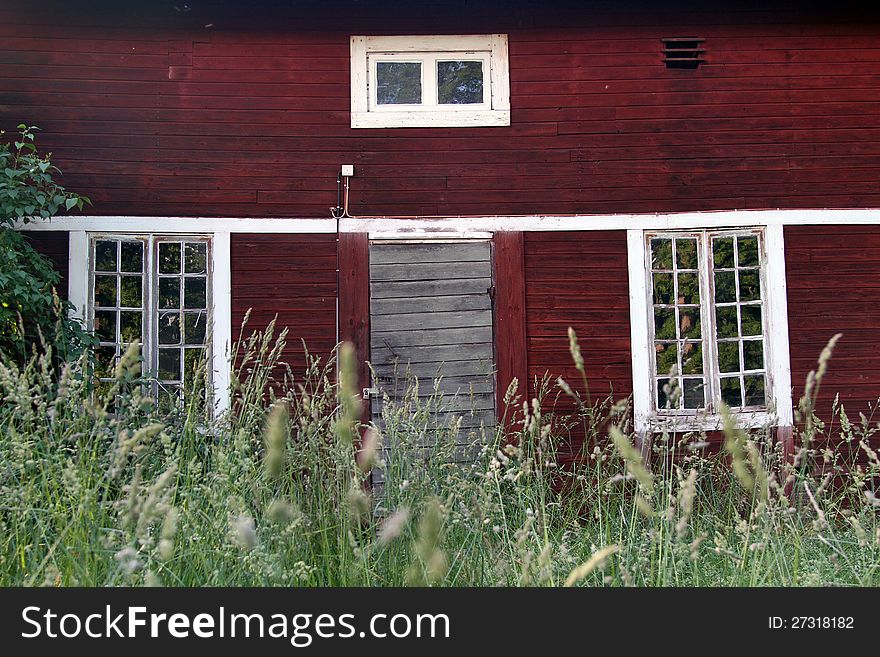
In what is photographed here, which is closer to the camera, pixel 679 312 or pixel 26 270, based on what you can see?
pixel 26 270

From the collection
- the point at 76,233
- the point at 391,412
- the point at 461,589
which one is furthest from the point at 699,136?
the point at 461,589

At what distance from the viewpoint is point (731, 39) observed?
713 cm

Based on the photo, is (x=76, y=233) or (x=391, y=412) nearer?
(x=391, y=412)

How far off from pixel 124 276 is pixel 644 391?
4459 mm

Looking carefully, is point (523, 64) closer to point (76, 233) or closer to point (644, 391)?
point (644, 391)

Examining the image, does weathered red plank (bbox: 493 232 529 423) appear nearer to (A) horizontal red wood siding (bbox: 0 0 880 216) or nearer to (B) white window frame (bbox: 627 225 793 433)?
(A) horizontal red wood siding (bbox: 0 0 880 216)

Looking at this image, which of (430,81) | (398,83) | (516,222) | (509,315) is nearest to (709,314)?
(509,315)

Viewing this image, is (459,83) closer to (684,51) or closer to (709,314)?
(684,51)

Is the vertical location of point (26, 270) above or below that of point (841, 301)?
above

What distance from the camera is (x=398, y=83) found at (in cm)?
704

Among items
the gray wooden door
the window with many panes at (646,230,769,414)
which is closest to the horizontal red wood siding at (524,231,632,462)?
the window with many panes at (646,230,769,414)

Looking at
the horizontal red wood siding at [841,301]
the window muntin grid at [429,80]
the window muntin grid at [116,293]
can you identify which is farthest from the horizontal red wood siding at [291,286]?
the horizontal red wood siding at [841,301]

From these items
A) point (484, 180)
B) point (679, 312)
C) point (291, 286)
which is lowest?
point (679, 312)

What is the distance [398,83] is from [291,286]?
200cm
